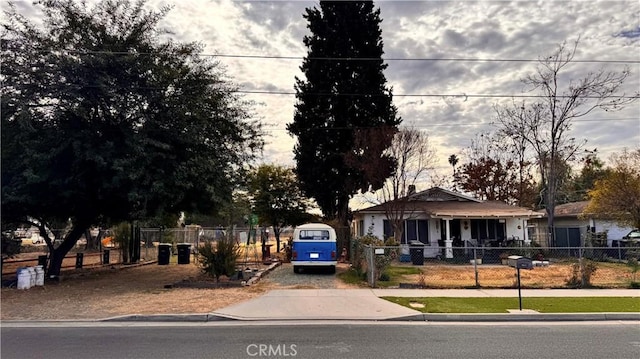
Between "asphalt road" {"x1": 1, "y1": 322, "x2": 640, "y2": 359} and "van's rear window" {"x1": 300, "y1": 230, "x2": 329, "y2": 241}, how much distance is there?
9.12 metres

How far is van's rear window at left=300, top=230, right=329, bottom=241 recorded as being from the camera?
18547 millimetres

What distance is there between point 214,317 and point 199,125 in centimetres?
773

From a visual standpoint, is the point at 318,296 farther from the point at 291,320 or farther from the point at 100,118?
the point at 100,118

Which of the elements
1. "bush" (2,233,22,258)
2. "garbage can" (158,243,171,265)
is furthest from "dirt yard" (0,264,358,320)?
"garbage can" (158,243,171,265)

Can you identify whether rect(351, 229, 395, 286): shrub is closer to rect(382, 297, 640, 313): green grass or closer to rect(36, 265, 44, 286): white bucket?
rect(382, 297, 640, 313): green grass

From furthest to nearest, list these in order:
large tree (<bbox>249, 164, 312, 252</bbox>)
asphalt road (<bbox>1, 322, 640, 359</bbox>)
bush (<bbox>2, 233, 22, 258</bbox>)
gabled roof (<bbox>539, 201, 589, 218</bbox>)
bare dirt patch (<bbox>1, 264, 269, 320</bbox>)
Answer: large tree (<bbox>249, 164, 312, 252</bbox>) < gabled roof (<bbox>539, 201, 589, 218</bbox>) < bush (<bbox>2, 233, 22, 258</bbox>) < bare dirt patch (<bbox>1, 264, 269, 320</bbox>) < asphalt road (<bbox>1, 322, 640, 359</bbox>)

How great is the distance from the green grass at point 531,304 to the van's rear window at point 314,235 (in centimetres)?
668

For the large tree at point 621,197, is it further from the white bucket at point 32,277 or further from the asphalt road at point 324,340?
the white bucket at point 32,277

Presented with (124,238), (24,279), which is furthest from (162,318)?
(124,238)

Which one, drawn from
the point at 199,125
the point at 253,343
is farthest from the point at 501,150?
the point at 253,343

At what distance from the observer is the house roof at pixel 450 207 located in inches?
987

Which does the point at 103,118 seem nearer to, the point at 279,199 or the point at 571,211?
the point at 279,199

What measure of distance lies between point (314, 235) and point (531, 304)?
9165mm

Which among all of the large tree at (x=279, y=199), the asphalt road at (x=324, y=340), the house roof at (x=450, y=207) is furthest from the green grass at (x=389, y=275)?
the large tree at (x=279, y=199)
